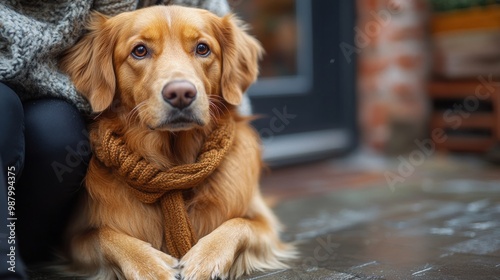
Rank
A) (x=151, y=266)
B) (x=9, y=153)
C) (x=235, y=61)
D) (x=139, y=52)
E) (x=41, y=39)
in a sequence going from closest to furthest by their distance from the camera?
(x=9, y=153), (x=151, y=266), (x=41, y=39), (x=139, y=52), (x=235, y=61)

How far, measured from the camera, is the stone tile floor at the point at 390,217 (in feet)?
7.96

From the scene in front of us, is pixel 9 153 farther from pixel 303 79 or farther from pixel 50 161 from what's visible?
pixel 303 79

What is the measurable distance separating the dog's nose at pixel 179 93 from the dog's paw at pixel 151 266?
519mm

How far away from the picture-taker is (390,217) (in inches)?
140

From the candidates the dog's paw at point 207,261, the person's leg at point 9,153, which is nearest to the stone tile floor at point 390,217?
the dog's paw at point 207,261

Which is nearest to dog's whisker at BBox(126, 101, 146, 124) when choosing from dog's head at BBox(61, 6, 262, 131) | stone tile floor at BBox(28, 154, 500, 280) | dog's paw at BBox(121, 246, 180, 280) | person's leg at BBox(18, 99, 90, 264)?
dog's head at BBox(61, 6, 262, 131)

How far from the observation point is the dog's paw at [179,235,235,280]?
2131 millimetres

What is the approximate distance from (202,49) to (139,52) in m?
0.24

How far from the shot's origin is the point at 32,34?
87.4 inches

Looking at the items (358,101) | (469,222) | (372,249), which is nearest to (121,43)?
(372,249)

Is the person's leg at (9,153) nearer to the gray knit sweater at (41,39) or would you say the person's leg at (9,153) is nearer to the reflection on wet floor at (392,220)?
the gray knit sweater at (41,39)

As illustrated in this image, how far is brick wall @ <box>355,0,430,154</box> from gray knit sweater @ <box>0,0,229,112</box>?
3.47m

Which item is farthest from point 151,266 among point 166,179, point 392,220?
point 392,220

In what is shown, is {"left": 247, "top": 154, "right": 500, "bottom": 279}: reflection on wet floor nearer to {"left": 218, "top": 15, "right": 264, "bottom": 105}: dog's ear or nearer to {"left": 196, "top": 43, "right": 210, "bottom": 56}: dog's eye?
{"left": 218, "top": 15, "right": 264, "bottom": 105}: dog's ear
